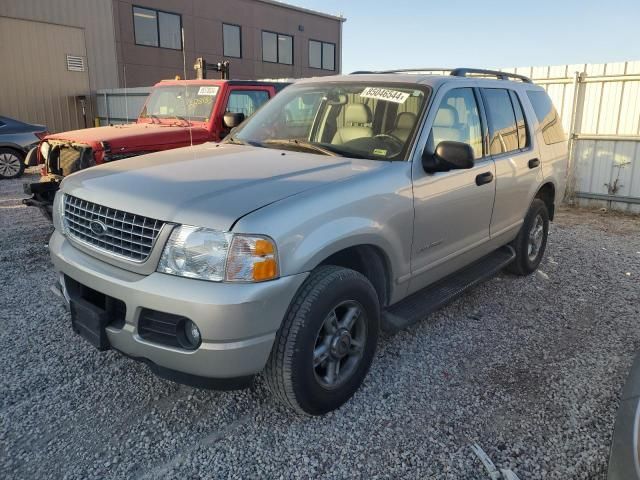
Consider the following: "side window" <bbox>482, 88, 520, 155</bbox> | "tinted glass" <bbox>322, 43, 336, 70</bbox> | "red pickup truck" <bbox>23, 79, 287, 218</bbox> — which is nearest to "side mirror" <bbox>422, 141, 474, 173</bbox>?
"side window" <bbox>482, 88, 520, 155</bbox>

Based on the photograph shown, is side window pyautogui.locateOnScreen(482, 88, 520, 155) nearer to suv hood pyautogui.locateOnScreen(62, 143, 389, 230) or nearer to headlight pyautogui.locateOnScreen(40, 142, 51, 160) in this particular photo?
suv hood pyautogui.locateOnScreen(62, 143, 389, 230)

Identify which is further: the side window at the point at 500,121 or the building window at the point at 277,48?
the building window at the point at 277,48

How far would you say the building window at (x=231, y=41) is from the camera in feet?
74.8

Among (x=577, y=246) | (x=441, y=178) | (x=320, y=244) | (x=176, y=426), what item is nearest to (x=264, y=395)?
(x=176, y=426)

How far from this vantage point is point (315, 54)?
27250 millimetres

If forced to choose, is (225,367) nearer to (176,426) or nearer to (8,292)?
(176,426)

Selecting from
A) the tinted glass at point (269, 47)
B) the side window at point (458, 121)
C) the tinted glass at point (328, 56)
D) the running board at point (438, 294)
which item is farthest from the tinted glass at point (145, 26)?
the running board at point (438, 294)

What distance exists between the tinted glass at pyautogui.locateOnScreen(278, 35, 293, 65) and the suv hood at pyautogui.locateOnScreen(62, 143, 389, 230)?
23547 millimetres

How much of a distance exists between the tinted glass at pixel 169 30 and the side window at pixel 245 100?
14.8m

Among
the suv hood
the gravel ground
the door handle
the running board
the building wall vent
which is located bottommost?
the gravel ground

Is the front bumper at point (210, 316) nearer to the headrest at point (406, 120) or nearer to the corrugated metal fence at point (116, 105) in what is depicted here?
the headrest at point (406, 120)

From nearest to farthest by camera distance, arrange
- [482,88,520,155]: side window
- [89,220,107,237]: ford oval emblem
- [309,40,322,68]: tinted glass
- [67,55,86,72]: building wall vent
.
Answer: [89,220,107,237]: ford oval emblem → [482,88,520,155]: side window → [67,55,86,72]: building wall vent → [309,40,322,68]: tinted glass

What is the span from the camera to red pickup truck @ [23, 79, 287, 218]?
20.8 feet

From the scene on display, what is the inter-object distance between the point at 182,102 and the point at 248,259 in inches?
239
